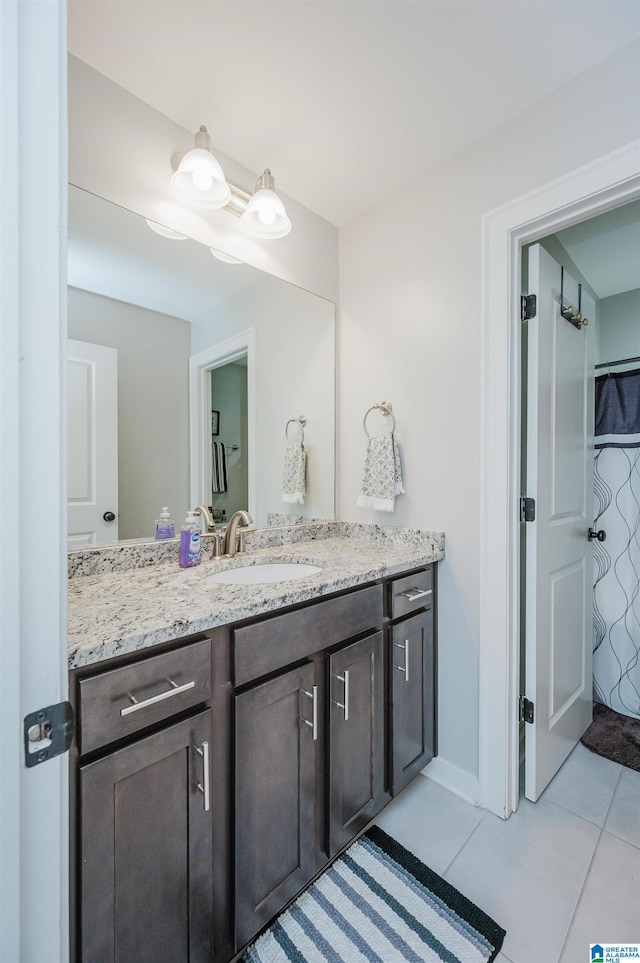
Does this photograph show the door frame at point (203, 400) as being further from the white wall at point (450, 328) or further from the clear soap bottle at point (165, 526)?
the white wall at point (450, 328)

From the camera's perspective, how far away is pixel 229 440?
1.70m

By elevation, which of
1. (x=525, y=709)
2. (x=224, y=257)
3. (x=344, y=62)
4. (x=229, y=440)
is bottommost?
(x=525, y=709)

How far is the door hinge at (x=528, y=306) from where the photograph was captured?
4.86 ft

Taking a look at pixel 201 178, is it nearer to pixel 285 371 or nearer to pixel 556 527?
pixel 285 371

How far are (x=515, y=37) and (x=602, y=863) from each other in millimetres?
2450

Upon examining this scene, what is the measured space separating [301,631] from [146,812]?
48 centimetres

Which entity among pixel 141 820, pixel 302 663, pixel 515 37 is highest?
pixel 515 37

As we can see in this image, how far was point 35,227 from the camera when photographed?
44 cm

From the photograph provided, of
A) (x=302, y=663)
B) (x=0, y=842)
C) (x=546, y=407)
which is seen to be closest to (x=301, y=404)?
(x=546, y=407)

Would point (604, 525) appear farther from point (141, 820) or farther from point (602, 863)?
point (141, 820)

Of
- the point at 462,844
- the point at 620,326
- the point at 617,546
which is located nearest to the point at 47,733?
the point at 462,844

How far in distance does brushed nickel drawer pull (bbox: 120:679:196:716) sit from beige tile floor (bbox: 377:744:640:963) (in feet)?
3.51

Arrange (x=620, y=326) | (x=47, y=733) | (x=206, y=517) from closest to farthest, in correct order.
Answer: (x=47, y=733) < (x=206, y=517) < (x=620, y=326)

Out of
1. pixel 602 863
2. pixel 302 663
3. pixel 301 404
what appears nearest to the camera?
pixel 302 663
